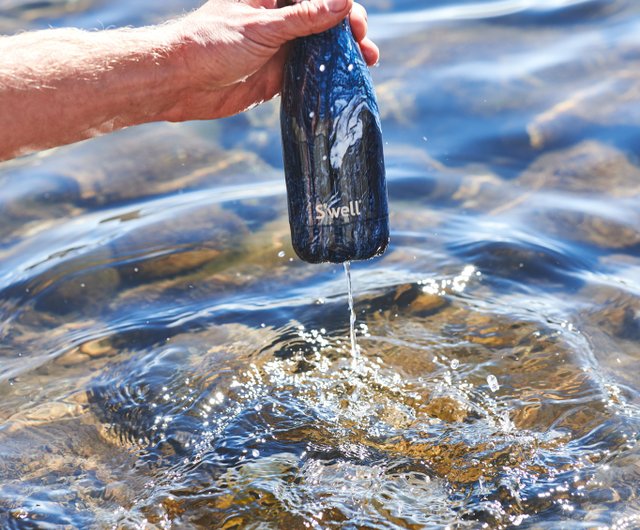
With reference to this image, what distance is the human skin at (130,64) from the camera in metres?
3.59

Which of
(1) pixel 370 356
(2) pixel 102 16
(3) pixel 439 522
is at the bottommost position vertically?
(3) pixel 439 522

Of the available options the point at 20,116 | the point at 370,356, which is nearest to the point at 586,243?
the point at 370,356

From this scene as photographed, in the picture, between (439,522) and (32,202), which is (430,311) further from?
(32,202)

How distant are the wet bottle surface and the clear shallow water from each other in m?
0.79

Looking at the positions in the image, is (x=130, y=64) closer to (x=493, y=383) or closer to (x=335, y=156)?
(x=335, y=156)

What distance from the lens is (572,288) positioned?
4805 mm

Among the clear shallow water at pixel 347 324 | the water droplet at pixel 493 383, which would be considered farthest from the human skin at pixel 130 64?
the water droplet at pixel 493 383

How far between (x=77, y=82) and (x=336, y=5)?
1.01m

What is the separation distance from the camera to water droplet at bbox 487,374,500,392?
4.10 metres

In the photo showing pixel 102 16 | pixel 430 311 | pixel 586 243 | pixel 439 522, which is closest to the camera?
pixel 439 522

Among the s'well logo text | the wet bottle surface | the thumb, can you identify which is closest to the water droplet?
the wet bottle surface

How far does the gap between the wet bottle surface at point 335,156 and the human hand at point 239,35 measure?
126 millimetres

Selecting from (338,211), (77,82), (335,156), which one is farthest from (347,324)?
(77,82)

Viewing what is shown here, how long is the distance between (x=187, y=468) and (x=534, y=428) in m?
1.36
